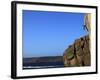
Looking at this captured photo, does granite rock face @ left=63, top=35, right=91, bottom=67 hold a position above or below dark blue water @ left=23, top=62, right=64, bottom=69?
above

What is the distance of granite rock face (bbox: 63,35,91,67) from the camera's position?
2.04 meters

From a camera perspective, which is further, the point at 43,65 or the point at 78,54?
the point at 78,54

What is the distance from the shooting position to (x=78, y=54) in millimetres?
2076

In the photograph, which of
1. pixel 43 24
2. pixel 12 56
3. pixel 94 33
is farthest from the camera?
pixel 94 33

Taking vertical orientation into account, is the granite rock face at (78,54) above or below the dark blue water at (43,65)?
above

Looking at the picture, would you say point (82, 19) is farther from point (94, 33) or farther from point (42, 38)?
point (42, 38)

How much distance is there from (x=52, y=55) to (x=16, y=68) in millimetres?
307

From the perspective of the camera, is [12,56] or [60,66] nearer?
[12,56]

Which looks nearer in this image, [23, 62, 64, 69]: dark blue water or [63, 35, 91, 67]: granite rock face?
[23, 62, 64, 69]: dark blue water

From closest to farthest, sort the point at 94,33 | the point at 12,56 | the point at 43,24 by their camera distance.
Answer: the point at 12,56, the point at 43,24, the point at 94,33

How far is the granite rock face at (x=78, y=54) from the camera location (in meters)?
2.04

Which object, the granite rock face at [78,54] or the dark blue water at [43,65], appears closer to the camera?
the dark blue water at [43,65]

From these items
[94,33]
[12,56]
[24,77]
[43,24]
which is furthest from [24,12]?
[94,33]
